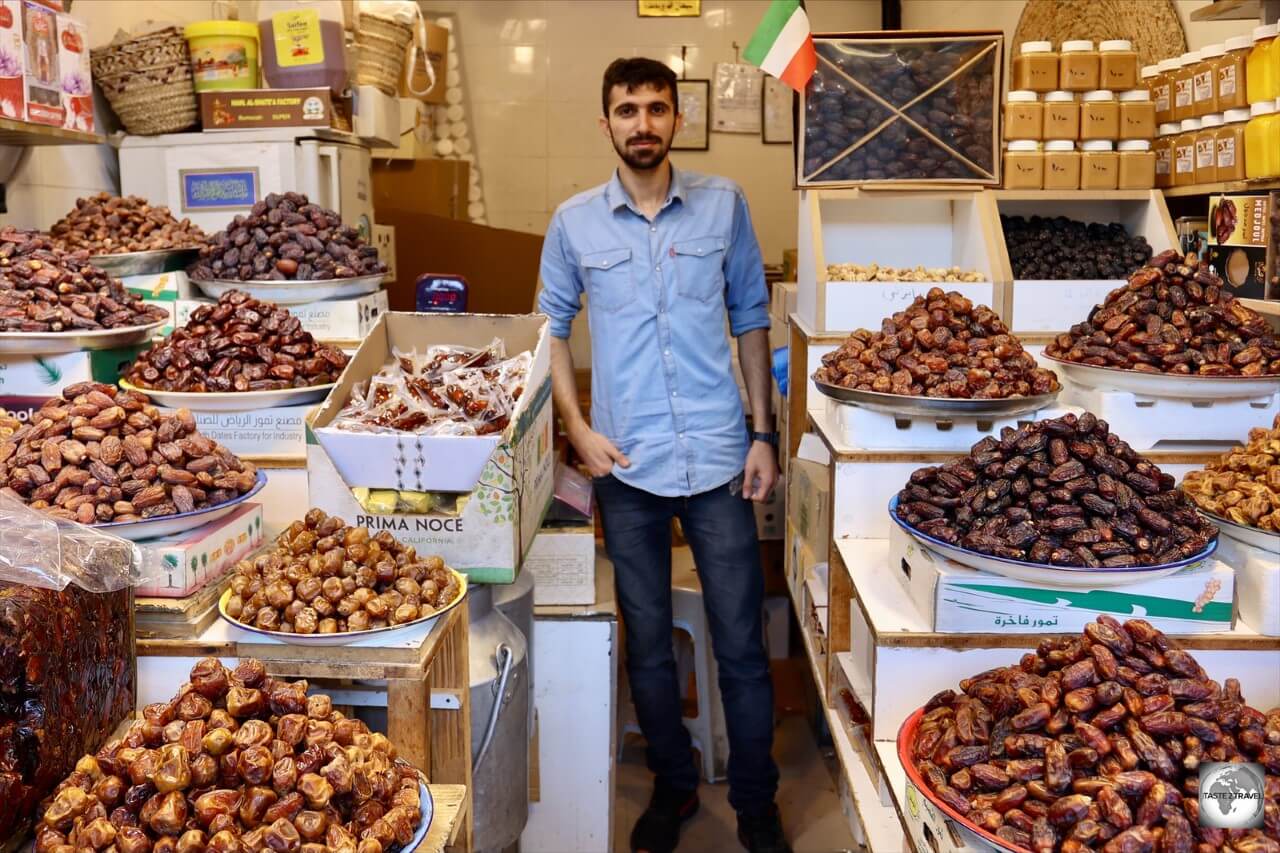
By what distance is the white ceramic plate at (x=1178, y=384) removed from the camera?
2.25 meters

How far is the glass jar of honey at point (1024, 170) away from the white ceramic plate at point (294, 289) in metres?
1.92

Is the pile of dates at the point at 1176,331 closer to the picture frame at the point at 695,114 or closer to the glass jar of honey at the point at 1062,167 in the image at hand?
the glass jar of honey at the point at 1062,167

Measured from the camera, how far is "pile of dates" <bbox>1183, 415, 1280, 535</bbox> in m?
1.88

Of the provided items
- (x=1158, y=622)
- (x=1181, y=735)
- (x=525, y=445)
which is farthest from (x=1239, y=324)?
(x=525, y=445)

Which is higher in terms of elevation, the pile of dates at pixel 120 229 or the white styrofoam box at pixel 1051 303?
the pile of dates at pixel 120 229

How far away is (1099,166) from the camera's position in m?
3.50

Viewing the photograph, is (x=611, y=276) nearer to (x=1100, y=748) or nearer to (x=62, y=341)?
(x=62, y=341)

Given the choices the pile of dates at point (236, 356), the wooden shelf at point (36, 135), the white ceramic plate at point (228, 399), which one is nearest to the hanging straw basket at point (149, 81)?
the wooden shelf at point (36, 135)

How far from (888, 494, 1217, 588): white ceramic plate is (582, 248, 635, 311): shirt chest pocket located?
1568mm

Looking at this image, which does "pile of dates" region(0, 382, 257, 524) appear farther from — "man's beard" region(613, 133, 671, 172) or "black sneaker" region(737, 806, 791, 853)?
"black sneaker" region(737, 806, 791, 853)

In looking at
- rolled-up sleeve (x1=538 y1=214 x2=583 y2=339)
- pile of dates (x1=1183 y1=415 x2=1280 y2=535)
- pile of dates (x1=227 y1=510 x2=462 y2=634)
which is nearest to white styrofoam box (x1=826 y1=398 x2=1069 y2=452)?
pile of dates (x1=1183 y1=415 x2=1280 y2=535)

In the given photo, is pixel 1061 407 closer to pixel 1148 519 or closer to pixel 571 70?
pixel 1148 519

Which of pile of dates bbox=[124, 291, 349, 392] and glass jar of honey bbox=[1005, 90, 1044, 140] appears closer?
pile of dates bbox=[124, 291, 349, 392]

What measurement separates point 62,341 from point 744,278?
178 cm
